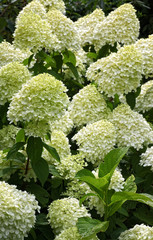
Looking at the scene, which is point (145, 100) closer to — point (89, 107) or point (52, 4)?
point (89, 107)

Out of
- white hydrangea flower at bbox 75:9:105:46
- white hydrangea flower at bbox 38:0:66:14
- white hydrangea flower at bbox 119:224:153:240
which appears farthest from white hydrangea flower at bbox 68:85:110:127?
white hydrangea flower at bbox 38:0:66:14

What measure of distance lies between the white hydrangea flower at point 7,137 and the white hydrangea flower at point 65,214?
47 centimetres

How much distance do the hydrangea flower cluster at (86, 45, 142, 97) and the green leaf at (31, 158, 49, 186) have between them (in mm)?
740

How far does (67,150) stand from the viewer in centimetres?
214

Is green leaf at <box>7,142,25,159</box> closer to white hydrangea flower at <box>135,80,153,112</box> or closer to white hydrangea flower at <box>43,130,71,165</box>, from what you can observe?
white hydrangea flower at <box>43,130,71,165</box>

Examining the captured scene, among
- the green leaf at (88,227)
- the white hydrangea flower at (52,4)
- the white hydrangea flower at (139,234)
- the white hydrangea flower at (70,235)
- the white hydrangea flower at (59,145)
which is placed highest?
the white hydrangea flower at (52,4)

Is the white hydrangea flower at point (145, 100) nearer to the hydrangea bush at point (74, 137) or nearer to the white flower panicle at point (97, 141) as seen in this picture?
the hydrangea bush at point (74, 137)

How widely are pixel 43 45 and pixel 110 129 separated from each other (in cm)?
64

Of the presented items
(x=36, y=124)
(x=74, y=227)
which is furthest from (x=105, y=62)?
(x=74, y=227)

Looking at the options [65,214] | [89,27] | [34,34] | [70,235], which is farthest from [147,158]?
[89,27]

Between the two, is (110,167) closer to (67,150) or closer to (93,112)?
(67,150)

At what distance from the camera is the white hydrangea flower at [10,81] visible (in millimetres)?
2045

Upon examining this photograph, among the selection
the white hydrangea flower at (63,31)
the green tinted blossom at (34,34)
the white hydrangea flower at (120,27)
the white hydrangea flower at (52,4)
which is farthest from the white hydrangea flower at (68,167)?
the white hydrangea flower at (52,4)

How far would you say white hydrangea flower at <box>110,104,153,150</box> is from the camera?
7.34 ft
